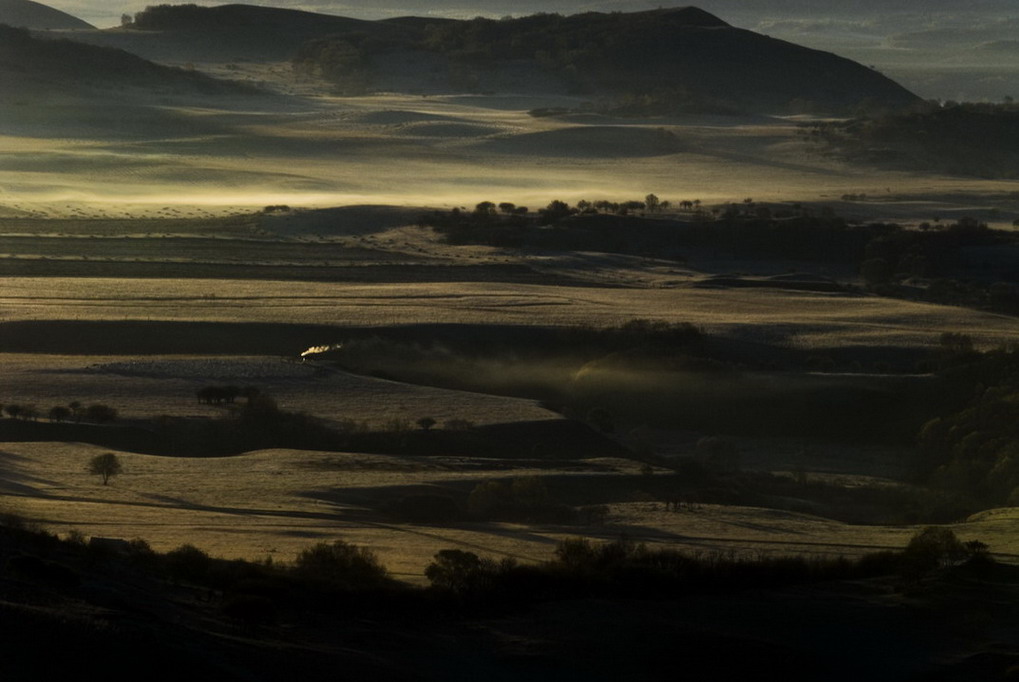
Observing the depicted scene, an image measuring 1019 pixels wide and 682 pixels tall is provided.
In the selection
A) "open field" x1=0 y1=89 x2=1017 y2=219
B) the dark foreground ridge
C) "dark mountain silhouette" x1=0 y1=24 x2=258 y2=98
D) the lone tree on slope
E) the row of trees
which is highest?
"dark mountain silhouette" x1=0 y1=24 x2=258 y2=98

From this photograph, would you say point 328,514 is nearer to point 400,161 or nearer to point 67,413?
point 67,413

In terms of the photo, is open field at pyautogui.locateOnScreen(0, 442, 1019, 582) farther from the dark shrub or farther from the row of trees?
the row of trees

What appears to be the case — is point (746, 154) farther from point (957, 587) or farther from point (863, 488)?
point (957, 587)

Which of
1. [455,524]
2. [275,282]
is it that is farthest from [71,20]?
[455,524]

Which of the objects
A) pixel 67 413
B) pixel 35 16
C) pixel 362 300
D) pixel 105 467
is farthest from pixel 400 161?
pixel 35 16

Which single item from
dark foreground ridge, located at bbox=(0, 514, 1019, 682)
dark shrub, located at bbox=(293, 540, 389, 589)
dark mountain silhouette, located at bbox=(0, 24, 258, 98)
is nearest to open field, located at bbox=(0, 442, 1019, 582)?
dark shrub, located at bbox=(293, 540, 389, 589)

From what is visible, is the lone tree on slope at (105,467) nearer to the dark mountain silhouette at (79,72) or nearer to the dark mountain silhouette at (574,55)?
the dark mountain silhouette at (79,72)

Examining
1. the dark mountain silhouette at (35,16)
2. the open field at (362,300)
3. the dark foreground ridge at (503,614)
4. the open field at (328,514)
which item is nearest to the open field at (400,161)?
the open field at (362,300)
